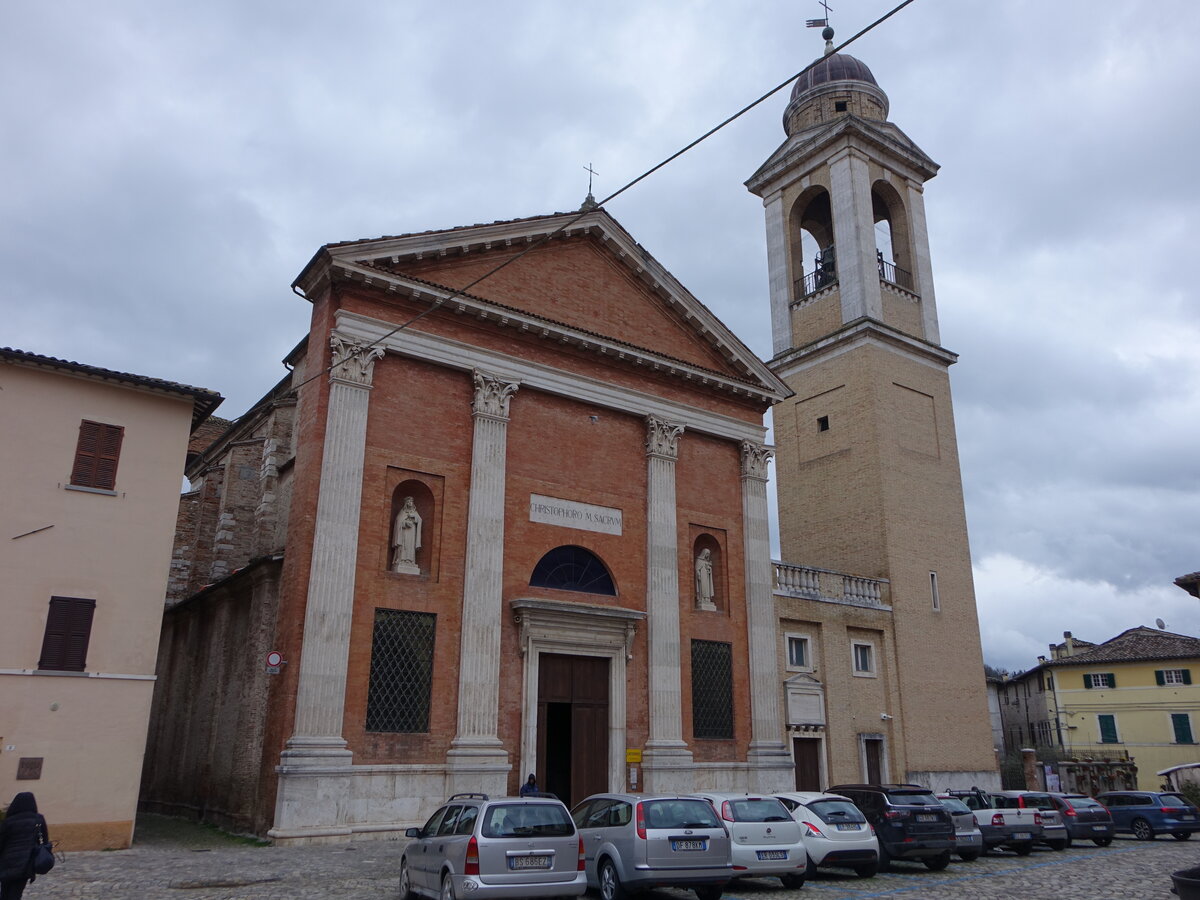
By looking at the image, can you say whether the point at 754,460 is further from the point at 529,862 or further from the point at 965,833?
the point at 529,862

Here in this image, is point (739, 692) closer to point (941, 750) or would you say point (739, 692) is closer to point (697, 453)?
point (697, 453)

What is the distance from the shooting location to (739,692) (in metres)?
22.9

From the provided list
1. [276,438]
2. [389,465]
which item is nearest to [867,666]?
[389,465]

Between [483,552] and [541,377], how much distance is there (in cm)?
451

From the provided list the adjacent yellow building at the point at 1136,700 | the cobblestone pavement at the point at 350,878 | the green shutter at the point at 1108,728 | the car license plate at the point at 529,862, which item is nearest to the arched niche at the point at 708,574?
the cobblestone pavement at the point at 350,878

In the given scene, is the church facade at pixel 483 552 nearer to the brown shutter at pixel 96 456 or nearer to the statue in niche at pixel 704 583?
the statue in niche at pixel 704 583

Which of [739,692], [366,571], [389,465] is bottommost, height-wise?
[739,692]

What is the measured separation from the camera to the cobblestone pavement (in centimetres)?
1170

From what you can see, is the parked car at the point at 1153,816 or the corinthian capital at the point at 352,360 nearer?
the corinthian capital at the point at 352,360

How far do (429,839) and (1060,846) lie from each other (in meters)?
14.4

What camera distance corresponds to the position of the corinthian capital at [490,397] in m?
20.4

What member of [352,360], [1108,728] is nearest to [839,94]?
[352,360]

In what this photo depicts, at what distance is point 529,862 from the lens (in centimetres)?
1015

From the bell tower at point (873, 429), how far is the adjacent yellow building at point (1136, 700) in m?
19.7
